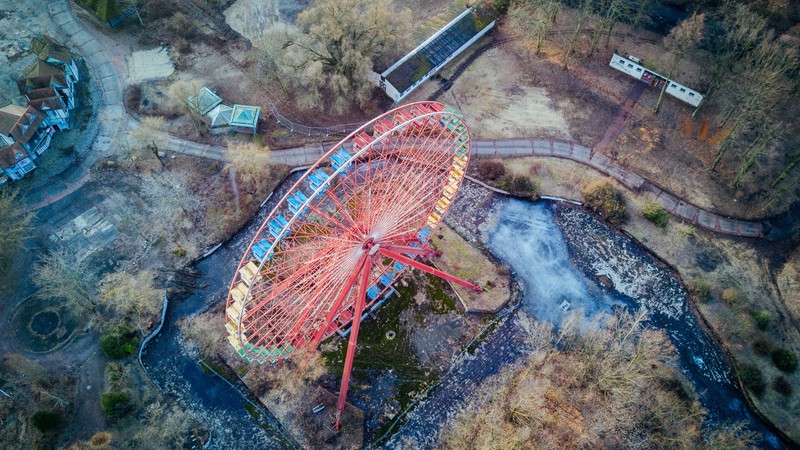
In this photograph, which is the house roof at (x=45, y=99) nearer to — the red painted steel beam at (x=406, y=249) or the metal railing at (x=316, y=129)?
the metal railing at (x=316, y=129)

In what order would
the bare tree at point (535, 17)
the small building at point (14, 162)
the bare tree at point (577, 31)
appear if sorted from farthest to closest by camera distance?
the bare tree at point (535, 17) → the bare tree at point (577, 31) → the small building at point (14, 162)

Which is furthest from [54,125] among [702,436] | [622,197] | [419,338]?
[702,436]

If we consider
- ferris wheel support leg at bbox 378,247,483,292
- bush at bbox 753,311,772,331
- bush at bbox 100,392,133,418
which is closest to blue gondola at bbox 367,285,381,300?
ferris wheel support leg at bbox 378,247,483,292

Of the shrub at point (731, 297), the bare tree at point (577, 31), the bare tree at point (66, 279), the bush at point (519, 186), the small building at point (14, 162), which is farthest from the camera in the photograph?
the bare tree at point (577, 31)

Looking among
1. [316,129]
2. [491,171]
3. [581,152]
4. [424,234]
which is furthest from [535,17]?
[424,234]

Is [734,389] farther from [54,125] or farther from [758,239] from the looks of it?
[54,125]

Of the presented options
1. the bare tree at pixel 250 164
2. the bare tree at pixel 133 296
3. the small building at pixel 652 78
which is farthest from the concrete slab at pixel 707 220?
the bare tree at pixel 133 296
